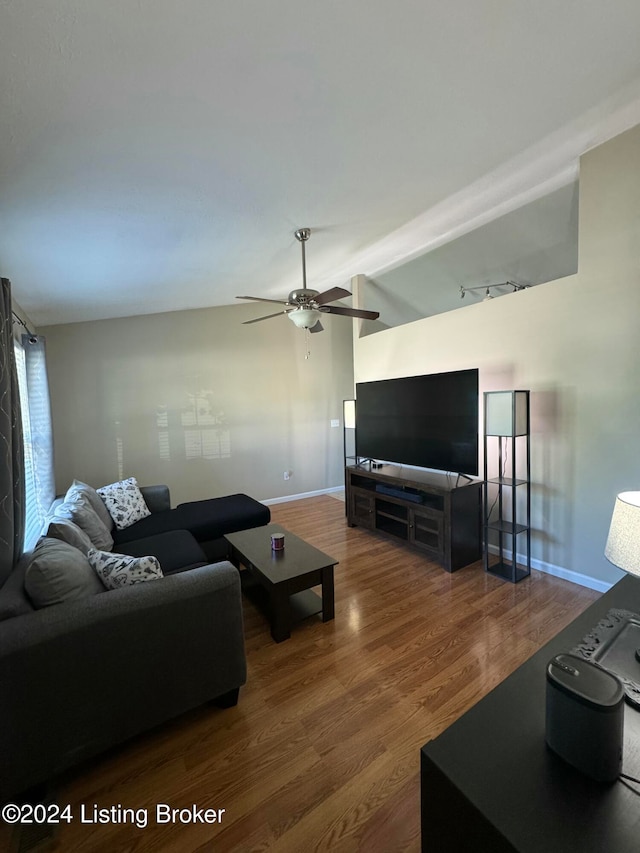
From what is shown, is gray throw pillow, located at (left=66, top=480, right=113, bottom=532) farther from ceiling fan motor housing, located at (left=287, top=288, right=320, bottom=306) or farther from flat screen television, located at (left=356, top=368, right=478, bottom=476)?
flat screen television, located at (left=356, top=368, right=478, bottom=476)

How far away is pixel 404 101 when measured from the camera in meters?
1.65

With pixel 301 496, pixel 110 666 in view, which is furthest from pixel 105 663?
pixel 301 496

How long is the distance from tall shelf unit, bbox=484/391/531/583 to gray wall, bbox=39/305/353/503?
2907 millimetres

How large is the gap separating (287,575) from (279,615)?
0.24 m

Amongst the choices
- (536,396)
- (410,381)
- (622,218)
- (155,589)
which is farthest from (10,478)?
(622,218)

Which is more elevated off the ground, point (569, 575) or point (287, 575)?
point (287, 575)

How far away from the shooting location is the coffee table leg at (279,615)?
6.94ft

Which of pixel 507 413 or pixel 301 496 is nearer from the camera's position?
pixel 507 413

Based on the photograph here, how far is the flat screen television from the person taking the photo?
301 centimetres

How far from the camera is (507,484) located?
9.41 ft

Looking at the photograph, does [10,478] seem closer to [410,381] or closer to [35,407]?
[35,407]

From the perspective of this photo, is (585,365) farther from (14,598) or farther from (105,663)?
(14,598)

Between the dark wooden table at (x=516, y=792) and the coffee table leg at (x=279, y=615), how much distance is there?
137 cm

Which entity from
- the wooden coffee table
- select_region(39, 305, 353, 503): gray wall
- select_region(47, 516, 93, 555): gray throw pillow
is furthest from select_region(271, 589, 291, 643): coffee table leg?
select_region(39, 305, 353, 503): gray wall
